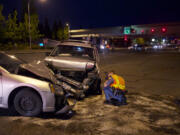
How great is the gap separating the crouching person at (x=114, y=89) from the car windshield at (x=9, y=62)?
2.60 m

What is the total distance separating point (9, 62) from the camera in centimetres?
628

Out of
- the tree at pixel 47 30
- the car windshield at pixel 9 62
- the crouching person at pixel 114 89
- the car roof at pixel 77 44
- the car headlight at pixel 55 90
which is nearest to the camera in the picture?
the car headlight at pixel 55 90


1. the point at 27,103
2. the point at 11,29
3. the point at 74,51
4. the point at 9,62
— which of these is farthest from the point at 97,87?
the point at 11,29

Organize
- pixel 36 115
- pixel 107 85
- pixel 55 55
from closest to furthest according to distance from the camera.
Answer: pixel 36 115, pixel 107 85, pixel 55 55

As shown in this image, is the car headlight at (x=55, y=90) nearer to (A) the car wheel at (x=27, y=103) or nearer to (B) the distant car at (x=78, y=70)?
(A) the car wheel at (x=27, y=103)

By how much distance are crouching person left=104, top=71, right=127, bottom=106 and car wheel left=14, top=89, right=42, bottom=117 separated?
2358 mm

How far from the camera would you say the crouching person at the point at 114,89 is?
679 centimetres

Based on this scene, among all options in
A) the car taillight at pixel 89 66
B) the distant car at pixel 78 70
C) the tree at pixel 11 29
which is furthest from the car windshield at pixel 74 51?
the tree at pixel 11 29

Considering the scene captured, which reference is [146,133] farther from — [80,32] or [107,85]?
[80,32]

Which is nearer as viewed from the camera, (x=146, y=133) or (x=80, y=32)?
(x=146, y=133)

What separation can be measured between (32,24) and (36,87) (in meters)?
42.3

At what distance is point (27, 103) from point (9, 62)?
64.8 inches

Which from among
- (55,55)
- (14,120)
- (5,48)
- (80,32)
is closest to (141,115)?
(14,120)

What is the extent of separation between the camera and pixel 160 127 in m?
5.05
